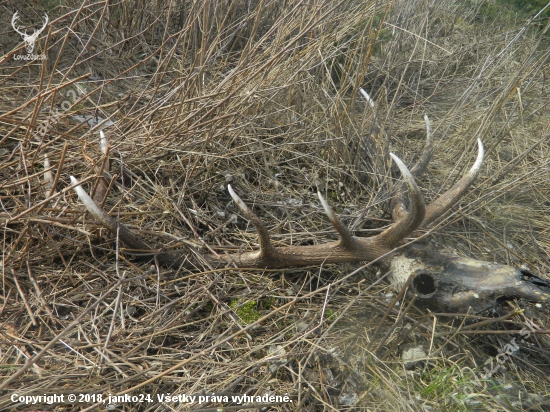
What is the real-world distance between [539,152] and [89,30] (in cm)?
415

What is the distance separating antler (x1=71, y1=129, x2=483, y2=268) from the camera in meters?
2.29

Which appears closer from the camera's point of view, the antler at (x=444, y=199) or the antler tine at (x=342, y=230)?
the antler tine at (x=342, y=230)

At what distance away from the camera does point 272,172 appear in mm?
3221

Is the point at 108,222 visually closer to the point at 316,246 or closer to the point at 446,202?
the point at 316,246

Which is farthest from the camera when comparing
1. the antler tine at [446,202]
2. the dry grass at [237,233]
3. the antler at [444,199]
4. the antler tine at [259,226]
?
the antler tine at [446,202]

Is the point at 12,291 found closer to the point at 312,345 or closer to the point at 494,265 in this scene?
the point at 312,345

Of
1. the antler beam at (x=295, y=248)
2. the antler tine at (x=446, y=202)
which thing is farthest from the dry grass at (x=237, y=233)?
the antler tine at (x=446, y=202)

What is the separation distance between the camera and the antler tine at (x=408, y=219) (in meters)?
2.12

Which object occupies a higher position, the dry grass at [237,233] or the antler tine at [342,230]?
the antler tine at [342,230]

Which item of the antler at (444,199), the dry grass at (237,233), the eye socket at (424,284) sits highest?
the antler at (444,199)

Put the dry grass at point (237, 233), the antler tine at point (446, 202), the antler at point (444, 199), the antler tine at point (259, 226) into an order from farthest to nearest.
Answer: the antler tine at point (446, 202) < the antler at point (444, 199) < the antler tine at point (259, 226) < the dry grass at point (237, 233)

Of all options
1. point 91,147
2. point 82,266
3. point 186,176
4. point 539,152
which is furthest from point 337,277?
point 539,152

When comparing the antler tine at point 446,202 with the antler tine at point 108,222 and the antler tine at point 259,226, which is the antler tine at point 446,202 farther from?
the antler tine at point 108,222

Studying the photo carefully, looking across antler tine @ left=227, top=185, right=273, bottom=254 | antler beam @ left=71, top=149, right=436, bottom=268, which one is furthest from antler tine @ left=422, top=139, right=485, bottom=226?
antler tine @ left=227, top=185, right=273, bottom=254
